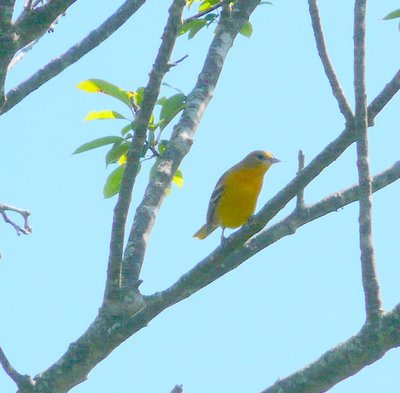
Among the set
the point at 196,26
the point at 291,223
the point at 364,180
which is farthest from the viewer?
the point at 196,26

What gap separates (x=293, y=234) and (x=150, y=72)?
1.38 meters

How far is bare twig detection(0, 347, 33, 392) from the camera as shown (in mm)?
4332

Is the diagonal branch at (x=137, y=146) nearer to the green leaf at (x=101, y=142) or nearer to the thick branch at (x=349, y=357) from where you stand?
the thick branch at (x=349, y=357)

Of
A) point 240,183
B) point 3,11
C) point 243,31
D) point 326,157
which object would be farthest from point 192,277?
point 240,183

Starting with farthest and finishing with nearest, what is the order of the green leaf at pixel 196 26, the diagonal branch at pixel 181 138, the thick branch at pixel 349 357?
1. the green leaf at pixel 196 26
2. the diagonal branch at pixel 181 138
3. the thick branch at pixel 349 357

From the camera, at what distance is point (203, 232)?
382 inches

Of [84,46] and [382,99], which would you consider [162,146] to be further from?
[382,99]

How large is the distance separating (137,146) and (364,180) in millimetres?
Answer: 1103

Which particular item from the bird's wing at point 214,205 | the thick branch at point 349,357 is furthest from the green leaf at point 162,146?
the bird's wing at point 214,205

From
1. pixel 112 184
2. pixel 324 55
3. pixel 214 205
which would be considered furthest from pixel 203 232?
pixel 324 55

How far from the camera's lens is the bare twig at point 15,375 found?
433 centimetres

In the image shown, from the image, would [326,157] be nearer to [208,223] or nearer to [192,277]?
[192,277]

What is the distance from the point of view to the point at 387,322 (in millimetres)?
4098

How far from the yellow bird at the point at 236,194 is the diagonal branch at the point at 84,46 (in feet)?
12.5
